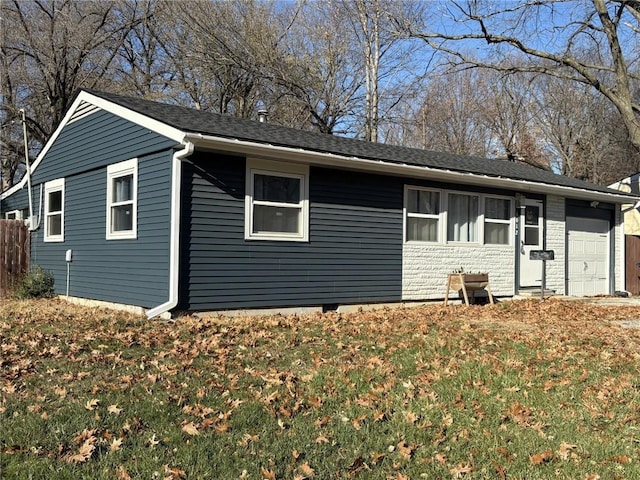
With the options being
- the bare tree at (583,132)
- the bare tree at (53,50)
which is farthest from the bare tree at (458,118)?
the bare tree at (53,50)

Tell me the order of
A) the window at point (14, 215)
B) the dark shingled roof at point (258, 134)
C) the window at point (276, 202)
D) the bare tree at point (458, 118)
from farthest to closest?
1. the bare tree at point (458, 118)
2. the window at point (14, 215)
3. the window at point (276, 202)
4. the dark shingled roof at point (258, 134)

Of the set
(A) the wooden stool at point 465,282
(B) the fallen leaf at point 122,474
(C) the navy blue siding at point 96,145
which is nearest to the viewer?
(B) the fallen leaf at point 122,474

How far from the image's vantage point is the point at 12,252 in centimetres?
1362

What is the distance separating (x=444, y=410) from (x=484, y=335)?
3.22 metres

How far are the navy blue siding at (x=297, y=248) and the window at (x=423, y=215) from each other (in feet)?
1.28

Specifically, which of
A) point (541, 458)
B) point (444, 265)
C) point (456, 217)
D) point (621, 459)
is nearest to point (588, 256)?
point (456, 217)

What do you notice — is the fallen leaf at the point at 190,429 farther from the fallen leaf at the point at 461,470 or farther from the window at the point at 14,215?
the window at the point at 14,215

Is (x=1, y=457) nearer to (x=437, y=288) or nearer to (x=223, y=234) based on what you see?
(x=223, y=234)

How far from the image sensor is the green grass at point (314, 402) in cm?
389

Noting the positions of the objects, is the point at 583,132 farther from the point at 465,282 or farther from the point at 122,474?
the point at 122,474

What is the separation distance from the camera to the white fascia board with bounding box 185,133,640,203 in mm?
9203

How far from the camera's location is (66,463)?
3760 millimetres

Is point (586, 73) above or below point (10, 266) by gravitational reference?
above

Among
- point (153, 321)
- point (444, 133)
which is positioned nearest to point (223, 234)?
point (153, 321)
